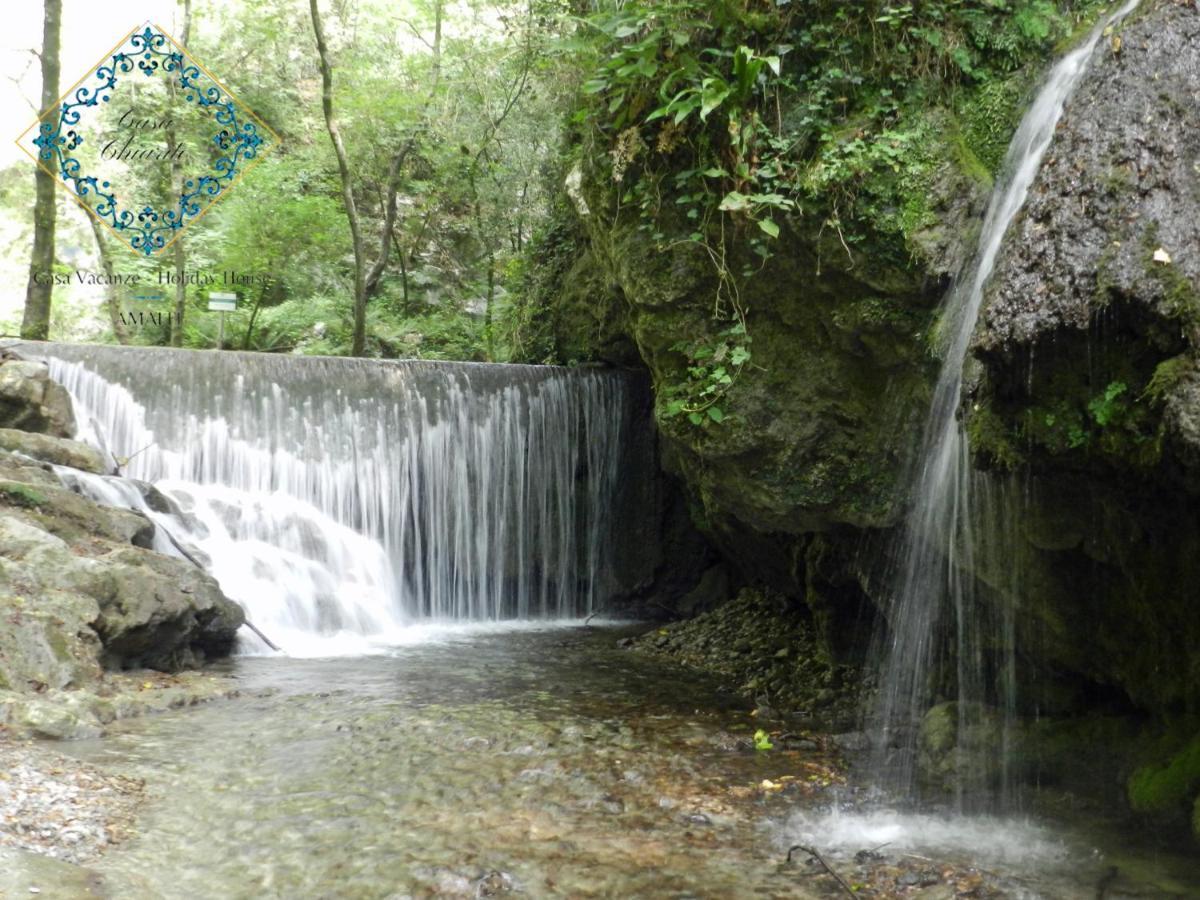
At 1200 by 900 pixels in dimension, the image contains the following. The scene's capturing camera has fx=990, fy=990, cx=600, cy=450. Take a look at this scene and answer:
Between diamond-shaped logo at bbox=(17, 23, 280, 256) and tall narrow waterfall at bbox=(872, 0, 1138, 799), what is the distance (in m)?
13.2

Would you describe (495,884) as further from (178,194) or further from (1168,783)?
(178,194)

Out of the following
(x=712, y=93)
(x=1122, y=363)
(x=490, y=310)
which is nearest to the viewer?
(x=1122, y=363)

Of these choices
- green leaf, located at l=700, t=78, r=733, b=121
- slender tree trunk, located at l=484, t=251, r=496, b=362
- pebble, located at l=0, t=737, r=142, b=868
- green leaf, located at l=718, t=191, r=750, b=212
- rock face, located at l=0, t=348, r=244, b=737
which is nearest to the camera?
pebble, located at l=0, t=737, r=142, b=868

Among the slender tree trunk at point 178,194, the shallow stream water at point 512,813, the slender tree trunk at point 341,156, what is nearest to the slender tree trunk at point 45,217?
the slender tree trunk at point 341,156

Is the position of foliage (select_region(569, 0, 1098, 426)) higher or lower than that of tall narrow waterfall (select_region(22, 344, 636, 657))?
higher

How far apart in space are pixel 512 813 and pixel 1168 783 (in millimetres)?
2838

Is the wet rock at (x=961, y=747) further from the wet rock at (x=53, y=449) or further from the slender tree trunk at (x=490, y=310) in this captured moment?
the slender tree trunk at (x=490, y=310)

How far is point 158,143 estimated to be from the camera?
19.2 m

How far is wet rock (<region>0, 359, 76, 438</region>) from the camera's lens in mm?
8562

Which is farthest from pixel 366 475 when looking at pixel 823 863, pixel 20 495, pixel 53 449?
pixel 823 863

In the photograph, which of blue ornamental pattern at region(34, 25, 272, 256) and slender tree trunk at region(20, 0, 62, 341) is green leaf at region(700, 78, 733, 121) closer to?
slender tree trunk at region(20, 0, 62, 341)

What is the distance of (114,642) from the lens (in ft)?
21.0

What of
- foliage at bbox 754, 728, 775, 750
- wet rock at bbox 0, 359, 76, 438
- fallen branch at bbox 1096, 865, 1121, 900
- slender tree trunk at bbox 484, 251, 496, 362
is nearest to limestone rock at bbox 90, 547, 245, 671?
wet rock at bbox 0, 359, 76, 438

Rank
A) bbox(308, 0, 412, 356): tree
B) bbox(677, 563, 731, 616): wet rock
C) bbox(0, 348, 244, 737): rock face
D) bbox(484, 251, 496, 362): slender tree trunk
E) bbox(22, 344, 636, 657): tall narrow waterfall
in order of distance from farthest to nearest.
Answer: bbox(484, 251, 496, 362): slender tree trunk, bbox(308, 0, 412, 356): tree, bbox(677, 563, 731, 616): wet rock, bbox(22, 344, 636, 657): tall narrow waterfall, bbox(0, 348, 244, 737): rock face
